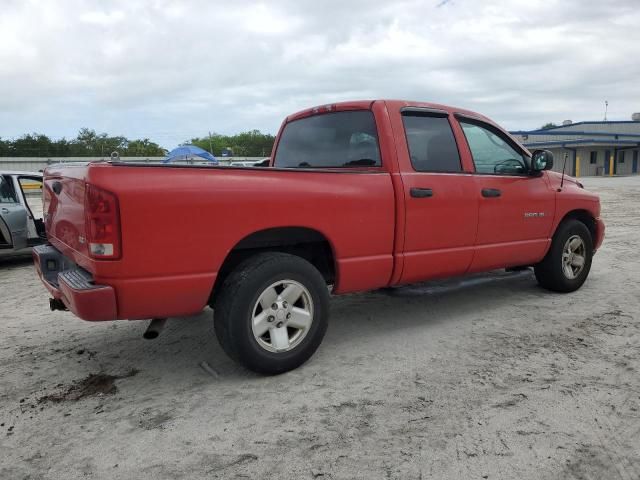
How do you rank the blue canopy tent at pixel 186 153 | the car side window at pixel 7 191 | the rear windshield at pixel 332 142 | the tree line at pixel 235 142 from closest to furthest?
the rear windshield at pixel 332 142
the car side window at pixel 7 191
the blue canopy tent at pixel 186 153
the tree line at pixel 235 142

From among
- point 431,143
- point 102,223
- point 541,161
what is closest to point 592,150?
point 541,161

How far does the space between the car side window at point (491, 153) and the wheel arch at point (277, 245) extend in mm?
1742

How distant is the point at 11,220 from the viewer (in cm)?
766

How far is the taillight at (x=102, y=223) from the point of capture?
2805 mm

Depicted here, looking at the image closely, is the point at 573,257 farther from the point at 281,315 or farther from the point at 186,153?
the point at 186,153

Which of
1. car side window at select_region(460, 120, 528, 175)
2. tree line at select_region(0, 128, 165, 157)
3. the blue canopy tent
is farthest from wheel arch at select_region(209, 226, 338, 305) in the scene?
tree line at select_region(0, 128, 165, 157)

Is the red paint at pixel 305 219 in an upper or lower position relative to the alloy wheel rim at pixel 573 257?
upper

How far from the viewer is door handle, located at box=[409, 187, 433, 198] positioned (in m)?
Answer: 3.96

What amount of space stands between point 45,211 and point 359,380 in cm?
282

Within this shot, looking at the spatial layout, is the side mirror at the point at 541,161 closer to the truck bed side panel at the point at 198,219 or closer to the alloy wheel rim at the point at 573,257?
the alloy wheel rim at the point at 573,257

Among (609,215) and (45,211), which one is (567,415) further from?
(609,215)

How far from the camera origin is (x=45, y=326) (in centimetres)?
473

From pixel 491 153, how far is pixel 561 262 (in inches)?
58.3

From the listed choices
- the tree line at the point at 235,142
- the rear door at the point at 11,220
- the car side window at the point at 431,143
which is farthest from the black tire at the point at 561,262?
the tree line at the point at 235,142
